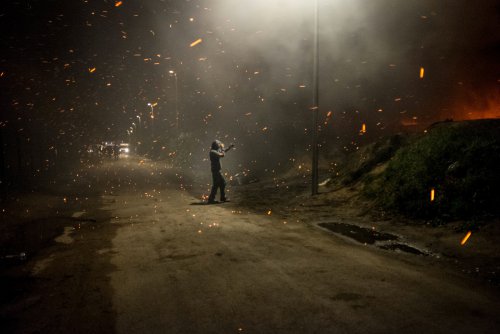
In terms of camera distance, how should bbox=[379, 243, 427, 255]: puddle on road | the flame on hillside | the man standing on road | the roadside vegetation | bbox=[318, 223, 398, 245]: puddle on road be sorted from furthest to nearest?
1. the flame on hillside
2. the man standing on road
3. the roadside vegetation
4. bbox=[318, 223, 398, 245]: puddle on road
5. bbox=[379, 243, 427, 255]: puddle on road

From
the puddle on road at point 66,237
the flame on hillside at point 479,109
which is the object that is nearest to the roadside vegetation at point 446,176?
the puddle on road at point 66,237

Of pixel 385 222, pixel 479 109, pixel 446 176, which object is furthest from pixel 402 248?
pixel 479 109

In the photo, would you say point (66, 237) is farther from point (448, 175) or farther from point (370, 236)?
point (448, 175)

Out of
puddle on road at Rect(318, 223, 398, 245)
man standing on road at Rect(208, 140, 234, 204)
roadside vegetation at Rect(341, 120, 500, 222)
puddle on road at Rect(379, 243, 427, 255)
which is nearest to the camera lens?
puddle on road at Rect(379, 243, 427, 255)

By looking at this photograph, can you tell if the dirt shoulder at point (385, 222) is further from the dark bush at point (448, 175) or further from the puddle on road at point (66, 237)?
the puddle on road at point (66, 237)

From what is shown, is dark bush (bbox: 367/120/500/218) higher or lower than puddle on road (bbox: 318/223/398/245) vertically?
higher

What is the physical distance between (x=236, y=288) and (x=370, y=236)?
316 cm

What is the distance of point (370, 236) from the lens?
235 inches

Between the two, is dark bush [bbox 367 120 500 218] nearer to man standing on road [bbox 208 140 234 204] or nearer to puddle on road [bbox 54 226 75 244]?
man standing on road [bbox 208 140 234 204]

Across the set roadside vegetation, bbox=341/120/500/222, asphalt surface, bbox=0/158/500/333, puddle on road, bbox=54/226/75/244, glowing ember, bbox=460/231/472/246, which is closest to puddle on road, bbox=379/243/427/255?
asphalt surface, bbox=0/158/500/333

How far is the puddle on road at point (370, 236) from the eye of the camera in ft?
17.2

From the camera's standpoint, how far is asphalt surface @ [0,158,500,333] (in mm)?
2959

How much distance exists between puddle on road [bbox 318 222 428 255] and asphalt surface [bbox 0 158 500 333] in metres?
0.26

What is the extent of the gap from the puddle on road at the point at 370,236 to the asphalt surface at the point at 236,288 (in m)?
0.26
